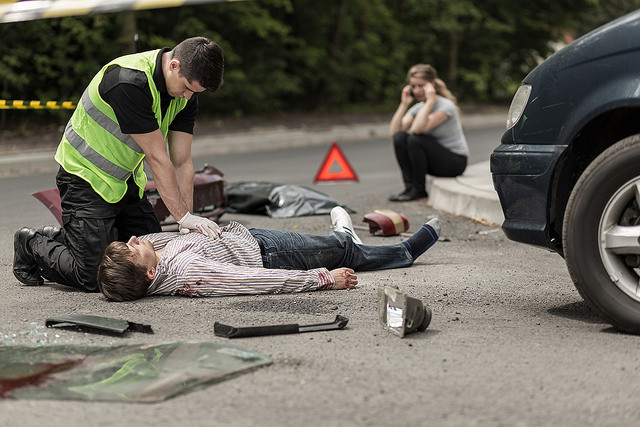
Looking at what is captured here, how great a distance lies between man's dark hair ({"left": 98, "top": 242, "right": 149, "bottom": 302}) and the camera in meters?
5.34

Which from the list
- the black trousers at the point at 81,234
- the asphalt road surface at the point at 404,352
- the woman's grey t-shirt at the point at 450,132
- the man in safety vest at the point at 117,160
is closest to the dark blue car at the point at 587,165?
the asphalt road surface at the point at 404,352

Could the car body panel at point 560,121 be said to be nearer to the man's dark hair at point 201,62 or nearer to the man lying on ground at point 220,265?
the man lying on ground at point 220,265

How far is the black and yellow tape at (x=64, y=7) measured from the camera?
37.1ft

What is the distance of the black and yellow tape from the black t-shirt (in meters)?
5.69

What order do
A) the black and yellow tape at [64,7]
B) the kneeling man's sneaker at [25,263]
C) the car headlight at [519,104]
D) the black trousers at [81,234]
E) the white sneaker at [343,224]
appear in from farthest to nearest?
the black and yellow tape at [64,7], the white sneaker at [343,224], the kneeling man's sneaker at [25,263], the black trousers at [81,234], the car headlight at [519,104]

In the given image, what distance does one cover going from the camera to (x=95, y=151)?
19.3 feet

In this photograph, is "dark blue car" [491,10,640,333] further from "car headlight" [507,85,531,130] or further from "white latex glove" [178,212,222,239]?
"white latex glove" [178,212,222,239]

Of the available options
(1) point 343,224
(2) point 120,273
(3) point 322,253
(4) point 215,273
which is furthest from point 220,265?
(1) point 343,224

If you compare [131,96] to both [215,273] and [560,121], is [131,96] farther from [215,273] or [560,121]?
[560,121]

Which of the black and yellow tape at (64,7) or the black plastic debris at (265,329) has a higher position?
the black and yellow tape at (64,7)

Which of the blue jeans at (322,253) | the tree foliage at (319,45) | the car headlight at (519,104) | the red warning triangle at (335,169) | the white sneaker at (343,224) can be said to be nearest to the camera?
the car headlight at (519,104)

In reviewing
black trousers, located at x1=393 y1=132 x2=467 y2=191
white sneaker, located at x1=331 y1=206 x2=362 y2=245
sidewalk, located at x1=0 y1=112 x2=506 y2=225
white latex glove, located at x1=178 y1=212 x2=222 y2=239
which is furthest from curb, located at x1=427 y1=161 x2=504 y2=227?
white latex glove, located at x1=178 y1=212 x2=222 y2=239

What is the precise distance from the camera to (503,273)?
6258 mm

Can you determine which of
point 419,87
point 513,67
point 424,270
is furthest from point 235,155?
point 513,67
